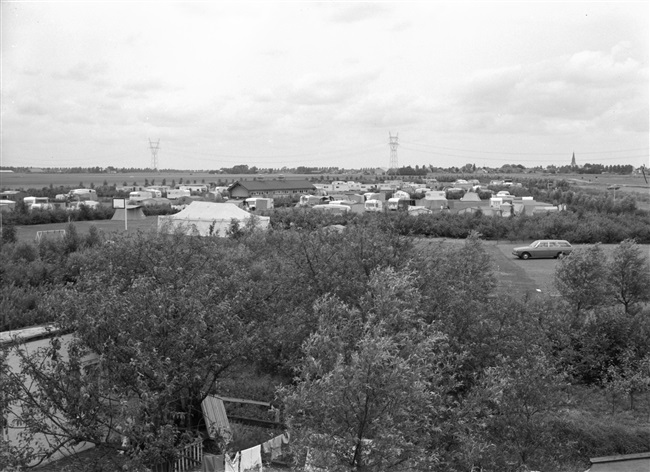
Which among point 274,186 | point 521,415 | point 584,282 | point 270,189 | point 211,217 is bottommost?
point 521,415

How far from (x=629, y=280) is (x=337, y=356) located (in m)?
17.0

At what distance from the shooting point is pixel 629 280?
2081 centimetres

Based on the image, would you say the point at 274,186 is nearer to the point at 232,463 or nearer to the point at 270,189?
the point at 270,189

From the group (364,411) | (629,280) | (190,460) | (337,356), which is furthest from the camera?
(629,280)

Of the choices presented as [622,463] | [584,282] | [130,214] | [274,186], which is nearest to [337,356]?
[622,463]

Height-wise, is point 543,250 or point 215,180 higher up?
point 215,180

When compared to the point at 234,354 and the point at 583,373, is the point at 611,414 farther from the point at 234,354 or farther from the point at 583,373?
the point at 234,354

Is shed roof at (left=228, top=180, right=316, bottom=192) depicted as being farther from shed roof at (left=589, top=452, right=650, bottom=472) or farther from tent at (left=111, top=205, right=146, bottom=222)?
shed roof at (left=589, top=452, right=650, bottom=472)

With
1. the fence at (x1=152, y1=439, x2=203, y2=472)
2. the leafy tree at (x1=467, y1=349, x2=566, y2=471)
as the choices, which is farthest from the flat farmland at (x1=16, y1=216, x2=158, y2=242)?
the leafy tree at (x1=467, y1=349, x2=566, y2=471)

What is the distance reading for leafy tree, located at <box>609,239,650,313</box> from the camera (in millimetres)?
20812

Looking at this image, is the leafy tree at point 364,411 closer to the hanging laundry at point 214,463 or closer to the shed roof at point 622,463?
the hanging laundry at point 214,463

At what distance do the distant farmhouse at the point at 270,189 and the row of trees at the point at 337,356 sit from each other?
180 ft

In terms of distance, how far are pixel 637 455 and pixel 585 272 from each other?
7306 mm

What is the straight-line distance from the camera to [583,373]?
18797 millimetres
